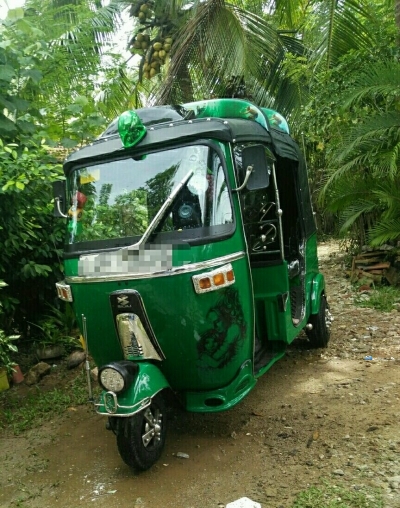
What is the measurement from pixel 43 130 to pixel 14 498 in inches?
154

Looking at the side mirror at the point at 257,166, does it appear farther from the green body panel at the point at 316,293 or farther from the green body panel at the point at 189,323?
the green body panel at the point at 316,293

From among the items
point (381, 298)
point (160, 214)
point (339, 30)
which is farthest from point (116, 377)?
point (339, 30)

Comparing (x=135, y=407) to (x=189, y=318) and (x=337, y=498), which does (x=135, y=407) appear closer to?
(x=189, y=318)

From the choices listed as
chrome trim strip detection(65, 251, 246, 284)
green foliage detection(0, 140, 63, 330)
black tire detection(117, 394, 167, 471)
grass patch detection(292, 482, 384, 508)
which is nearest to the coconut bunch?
green foliage detection(0, 140, 63, 330)

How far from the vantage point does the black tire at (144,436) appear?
133 inches

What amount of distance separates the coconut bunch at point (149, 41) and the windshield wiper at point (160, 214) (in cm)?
628

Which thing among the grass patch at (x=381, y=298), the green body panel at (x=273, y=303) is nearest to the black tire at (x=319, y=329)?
the green body panel at (x=273, y=303)

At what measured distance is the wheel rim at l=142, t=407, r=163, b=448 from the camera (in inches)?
140

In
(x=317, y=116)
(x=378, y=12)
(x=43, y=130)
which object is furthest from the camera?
(x=378, y=12)

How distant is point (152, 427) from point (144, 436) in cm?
10

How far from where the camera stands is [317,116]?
25.5 ft

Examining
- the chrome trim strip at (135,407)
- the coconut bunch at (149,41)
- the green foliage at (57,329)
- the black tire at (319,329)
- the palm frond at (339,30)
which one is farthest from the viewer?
the coconut bunch at (149,41)

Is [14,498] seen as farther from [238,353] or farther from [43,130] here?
[43,130]

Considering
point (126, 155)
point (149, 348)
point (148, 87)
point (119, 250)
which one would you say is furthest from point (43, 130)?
point (148, 87)
